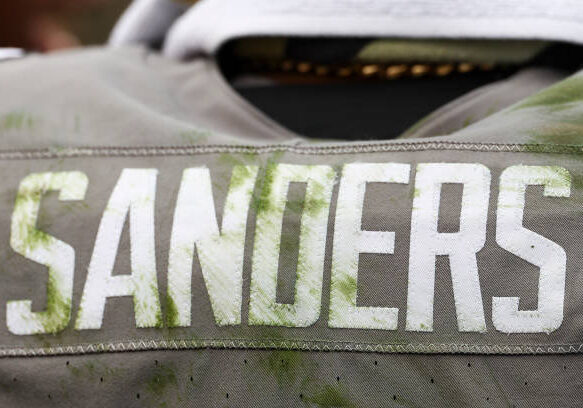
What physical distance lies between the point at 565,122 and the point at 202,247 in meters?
0.29

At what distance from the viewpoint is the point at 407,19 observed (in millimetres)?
586

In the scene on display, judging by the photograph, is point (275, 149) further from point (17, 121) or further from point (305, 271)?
point (17, 121)

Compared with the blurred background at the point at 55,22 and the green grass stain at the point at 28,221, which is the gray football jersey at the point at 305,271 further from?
the blurred background at the point at 55,22

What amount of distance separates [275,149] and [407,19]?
19 cm

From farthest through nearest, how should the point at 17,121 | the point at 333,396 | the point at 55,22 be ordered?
the point at 55,22
the point at 17,121
the point at 333,396

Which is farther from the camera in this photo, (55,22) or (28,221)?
(55,22)

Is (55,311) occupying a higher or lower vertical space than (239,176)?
lower

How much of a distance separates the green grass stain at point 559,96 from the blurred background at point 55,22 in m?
1.69

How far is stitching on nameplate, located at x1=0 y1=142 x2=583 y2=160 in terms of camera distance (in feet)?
1.55

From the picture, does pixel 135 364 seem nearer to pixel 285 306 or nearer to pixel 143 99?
pixel 285 306

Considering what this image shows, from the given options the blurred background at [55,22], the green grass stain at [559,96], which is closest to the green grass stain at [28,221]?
the green grass stain at [559,96]

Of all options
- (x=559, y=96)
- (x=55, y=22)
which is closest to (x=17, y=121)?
(x=559, y=96)

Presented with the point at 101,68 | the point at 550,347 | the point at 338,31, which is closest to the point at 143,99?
the point at 101,68

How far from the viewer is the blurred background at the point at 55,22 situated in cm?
192
